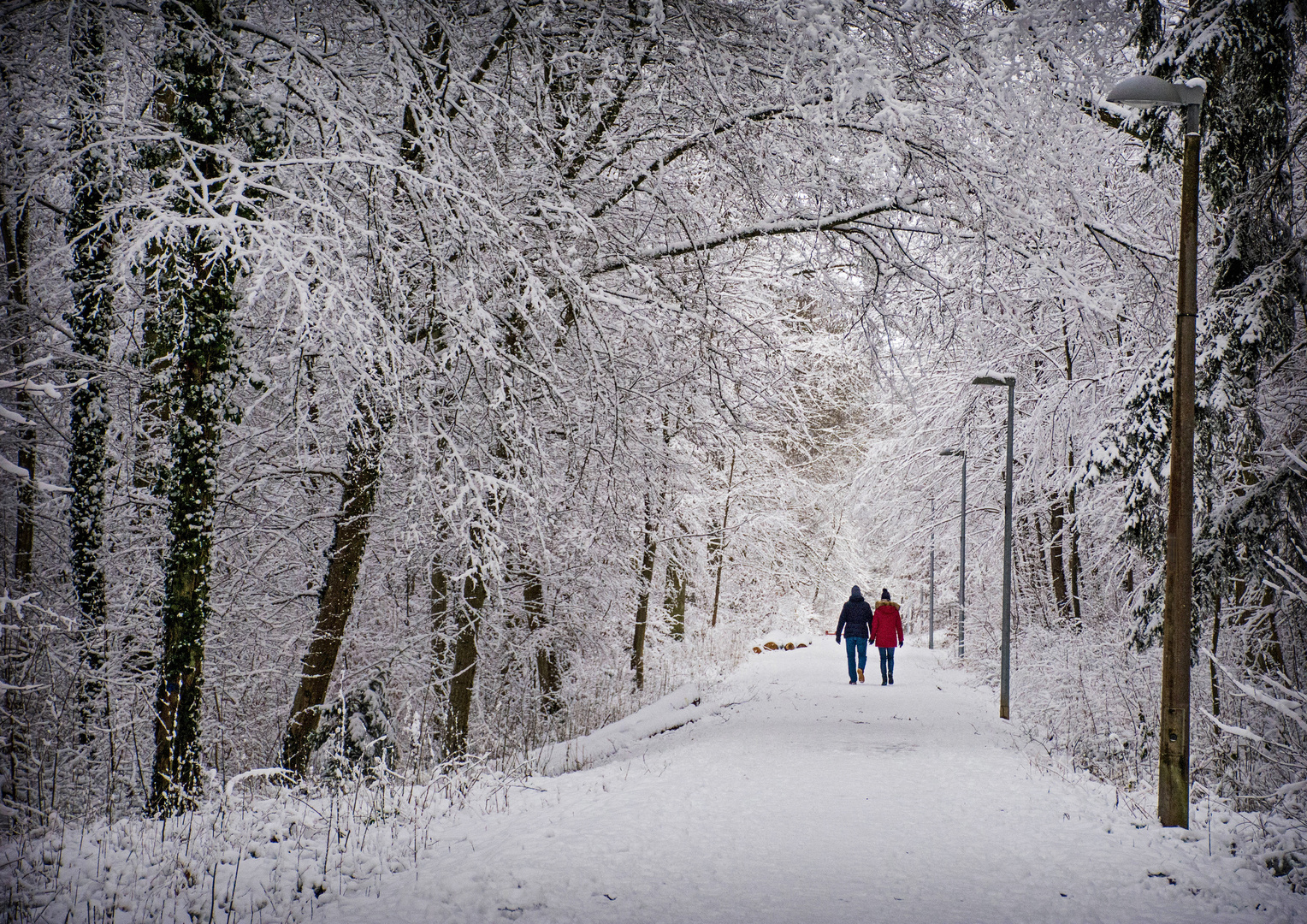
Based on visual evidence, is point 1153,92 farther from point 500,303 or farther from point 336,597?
point 336,597

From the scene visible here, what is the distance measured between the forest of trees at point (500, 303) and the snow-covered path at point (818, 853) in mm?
1179

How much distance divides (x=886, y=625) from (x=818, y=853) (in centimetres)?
1250

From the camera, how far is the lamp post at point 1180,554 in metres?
5.96

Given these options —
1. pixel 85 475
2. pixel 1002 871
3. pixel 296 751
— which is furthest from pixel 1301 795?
pixel 85 475

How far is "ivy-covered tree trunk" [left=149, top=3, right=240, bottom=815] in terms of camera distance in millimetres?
5723

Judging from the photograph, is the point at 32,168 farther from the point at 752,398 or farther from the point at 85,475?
the point at 752,398

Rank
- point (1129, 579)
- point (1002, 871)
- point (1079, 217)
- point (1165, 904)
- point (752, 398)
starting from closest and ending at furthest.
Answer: point (1165, 904)
point (1002, 871)
point (1079, 217)
point (752, 398)
point (1129, 579)

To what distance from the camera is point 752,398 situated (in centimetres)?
916

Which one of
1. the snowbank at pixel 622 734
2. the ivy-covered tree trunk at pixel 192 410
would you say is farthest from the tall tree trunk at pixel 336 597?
the snowbank at pixel 622 734

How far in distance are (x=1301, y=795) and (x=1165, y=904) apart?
1713 millimetres

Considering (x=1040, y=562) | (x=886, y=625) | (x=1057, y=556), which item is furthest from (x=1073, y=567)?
(x=1040, y=562)

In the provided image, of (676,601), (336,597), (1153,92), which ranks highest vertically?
(1153,92)

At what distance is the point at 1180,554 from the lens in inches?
235

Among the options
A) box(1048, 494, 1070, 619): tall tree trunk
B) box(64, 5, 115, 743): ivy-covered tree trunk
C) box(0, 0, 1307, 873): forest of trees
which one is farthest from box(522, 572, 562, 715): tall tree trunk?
box(1048, 494, 1070, 619): tall tree trunk
